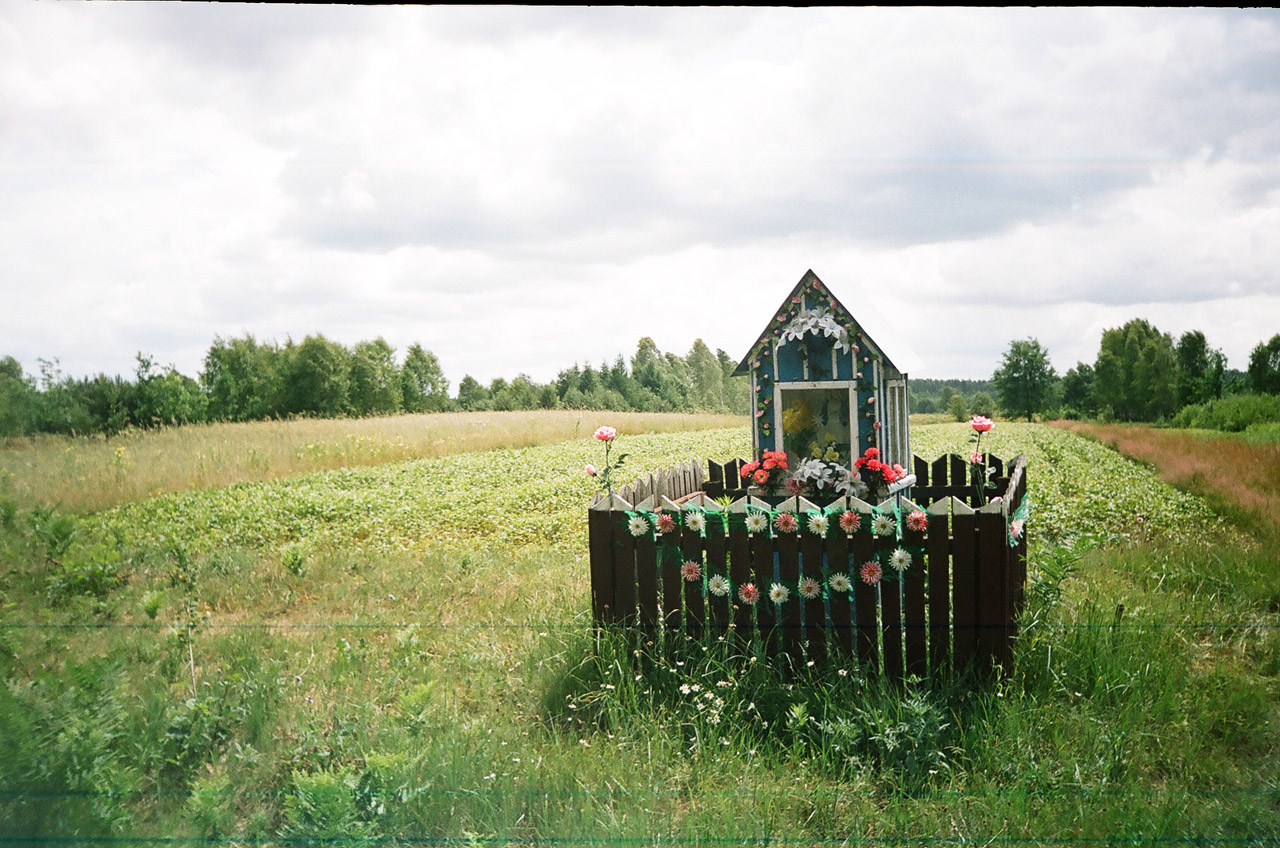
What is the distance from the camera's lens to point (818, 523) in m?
3.16

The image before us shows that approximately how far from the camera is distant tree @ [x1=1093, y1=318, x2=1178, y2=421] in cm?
359

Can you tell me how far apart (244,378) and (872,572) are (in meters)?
3.50

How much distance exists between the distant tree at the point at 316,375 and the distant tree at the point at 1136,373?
4.05 metres

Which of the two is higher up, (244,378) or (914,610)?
(244,378)

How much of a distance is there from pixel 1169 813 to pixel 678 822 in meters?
1.54

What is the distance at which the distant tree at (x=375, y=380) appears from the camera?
4531 mm

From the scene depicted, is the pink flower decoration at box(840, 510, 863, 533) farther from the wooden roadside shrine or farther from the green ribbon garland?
the green ribbon garland

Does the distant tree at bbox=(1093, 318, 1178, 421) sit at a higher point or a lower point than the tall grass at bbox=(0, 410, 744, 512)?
higher

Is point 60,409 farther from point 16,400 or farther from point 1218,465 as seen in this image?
point 1218,465

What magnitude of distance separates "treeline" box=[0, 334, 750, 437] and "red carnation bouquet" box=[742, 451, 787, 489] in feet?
1.84

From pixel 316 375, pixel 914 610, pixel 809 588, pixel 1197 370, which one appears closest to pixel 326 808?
pixel 809 588

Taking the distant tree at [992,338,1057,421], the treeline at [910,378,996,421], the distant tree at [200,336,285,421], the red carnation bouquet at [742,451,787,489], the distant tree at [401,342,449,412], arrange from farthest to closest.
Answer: the distant tree at [401,342,449,412], the red carnation bouquet at [742,451,787,489], the distant tree at [200,336,285,421], the treeline at [910,378,996,421], the distant tree at [992,338,1057,421]

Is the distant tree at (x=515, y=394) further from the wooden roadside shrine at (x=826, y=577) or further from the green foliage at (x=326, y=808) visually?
the green foliage at (x=326, y=808)

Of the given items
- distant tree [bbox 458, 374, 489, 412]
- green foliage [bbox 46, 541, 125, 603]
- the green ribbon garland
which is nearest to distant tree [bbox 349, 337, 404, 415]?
distant tree [bbox 458, 374, 489, 412]
